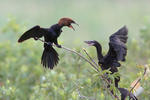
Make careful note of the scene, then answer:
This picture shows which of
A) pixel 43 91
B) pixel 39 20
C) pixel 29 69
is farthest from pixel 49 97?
pixel 39 20

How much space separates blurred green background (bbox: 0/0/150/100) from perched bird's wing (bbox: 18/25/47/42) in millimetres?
326

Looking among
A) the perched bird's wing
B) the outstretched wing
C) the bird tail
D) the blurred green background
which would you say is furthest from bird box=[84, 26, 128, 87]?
the perched bird's wing

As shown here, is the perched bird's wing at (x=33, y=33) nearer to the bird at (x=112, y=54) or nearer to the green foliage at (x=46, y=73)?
the bird at (x=112, y=54)

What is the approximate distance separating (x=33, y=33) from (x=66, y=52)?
2.37ft

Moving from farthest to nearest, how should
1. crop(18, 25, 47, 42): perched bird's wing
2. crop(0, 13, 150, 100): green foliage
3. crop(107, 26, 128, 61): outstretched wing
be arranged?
1. crop(0, 13, 150, 100): green foliage
2. crop(107, 26, 128, 61): outstretched wing
3. crop(18, 25, 47, 42): perched bird's wing

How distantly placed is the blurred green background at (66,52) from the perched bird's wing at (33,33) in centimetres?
33

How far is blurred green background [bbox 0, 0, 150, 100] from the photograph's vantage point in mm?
5137

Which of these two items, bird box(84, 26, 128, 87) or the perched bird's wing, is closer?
the perched bird's wing

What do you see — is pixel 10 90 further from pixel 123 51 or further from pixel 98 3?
pixel 98 3

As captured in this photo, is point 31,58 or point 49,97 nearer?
point 49,97

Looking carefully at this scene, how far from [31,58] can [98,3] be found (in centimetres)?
673

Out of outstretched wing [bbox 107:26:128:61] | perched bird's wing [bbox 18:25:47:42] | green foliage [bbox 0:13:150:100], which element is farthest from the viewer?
green foliage [bbox 0:13:150:100]

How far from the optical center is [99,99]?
197 inches

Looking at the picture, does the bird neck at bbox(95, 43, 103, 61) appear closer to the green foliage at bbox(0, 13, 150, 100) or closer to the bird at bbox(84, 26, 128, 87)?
the bird at bbox(84, 26, 128, 87)
